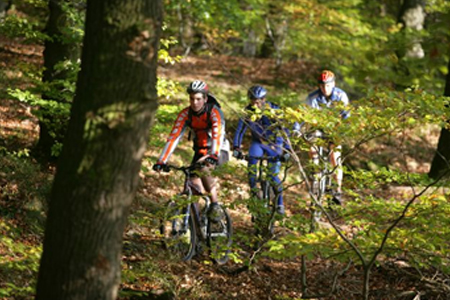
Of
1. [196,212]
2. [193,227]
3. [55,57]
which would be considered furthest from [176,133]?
[55,57]

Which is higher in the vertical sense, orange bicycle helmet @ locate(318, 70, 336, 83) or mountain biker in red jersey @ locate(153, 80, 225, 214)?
orange bicycle helmet @ locate(318, 70, 336, 83)

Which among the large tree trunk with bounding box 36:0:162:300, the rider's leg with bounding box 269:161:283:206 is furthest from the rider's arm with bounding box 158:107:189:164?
the large tree trunk with bounding box 36:0:162:300

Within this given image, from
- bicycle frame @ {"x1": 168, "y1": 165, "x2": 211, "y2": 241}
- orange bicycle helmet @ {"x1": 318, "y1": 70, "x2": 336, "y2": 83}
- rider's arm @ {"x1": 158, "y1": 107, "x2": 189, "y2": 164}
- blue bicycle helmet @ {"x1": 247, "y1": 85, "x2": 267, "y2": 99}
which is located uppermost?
orange bicycle helmet @ {"x1": 318, "y1": 70, "x2": 336, "y2": 83}

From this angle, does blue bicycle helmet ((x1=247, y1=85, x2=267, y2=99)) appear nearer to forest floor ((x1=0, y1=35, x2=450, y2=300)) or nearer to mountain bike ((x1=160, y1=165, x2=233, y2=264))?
forest floor ((x1=0, y1=35, x2=450, y2=300))

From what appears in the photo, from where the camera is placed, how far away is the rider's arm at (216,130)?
6570 mm

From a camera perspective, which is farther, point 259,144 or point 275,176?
point 259,144

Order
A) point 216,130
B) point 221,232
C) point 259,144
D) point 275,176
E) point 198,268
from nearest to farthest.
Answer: point 275,176, point 216,130, point 198,268, point 221,232, point 259,144

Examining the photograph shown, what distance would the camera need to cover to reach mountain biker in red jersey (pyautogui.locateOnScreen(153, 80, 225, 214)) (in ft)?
21.6

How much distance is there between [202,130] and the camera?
22.9 feet

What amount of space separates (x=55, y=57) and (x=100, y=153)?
6.19 metres

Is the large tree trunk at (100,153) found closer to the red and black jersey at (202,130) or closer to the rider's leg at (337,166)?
the rider's leg at (337,166)

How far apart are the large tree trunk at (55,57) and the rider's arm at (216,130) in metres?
2.74

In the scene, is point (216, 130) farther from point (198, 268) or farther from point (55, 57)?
point (55, 57)

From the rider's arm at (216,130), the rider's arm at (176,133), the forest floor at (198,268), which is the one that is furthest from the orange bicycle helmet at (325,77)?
the rider's arm at (176,133)
